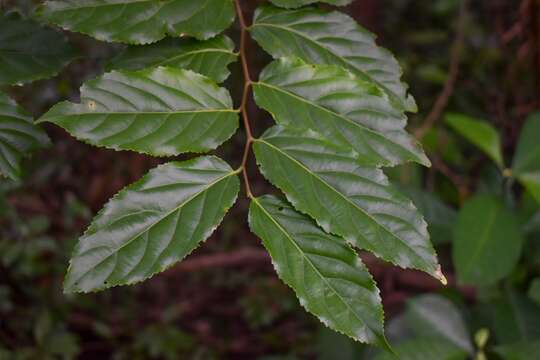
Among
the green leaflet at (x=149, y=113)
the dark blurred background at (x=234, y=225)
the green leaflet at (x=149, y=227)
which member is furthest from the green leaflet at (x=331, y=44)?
the dark blurred background at (x=234, y=225)

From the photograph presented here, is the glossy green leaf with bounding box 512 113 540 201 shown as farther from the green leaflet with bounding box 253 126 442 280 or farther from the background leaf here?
the green leaflet with bounding box 253 126 442 280

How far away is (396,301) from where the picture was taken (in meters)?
2.51

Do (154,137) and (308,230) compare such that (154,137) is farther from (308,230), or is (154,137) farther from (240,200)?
(240,200)

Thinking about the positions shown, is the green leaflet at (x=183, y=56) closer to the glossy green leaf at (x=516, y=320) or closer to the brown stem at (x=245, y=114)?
the brown stem at (x=245, y=114)

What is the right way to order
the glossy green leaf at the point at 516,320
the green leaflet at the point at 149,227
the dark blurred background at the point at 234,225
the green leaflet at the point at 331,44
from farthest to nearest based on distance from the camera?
the dark blurred background at the point at 234,225
the glossy green leaf at the point at 516,320
the green leaflet at the point at 331,44
the green leaflet at the point at 149,227

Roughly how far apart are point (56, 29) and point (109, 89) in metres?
0.28

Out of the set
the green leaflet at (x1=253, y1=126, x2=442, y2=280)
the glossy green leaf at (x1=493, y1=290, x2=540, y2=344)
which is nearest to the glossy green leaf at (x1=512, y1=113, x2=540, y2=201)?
the glossy green leaf at (x1=493, y1=290, x2=540, y2=344)

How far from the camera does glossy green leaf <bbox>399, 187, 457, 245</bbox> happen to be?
73.7 inches

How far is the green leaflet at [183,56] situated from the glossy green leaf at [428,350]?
2.81 feet

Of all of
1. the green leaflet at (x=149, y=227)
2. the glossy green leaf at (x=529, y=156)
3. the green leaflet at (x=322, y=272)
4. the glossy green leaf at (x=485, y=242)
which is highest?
the green leaflet at (x=149, y=227)

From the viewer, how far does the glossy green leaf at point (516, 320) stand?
5.62 feet

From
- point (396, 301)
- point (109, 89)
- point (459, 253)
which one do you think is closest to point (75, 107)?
point (109, 89)

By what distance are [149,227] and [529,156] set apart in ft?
4.31

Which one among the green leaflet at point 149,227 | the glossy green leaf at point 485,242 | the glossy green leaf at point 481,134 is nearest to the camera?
the green leaflet at point 149,227
